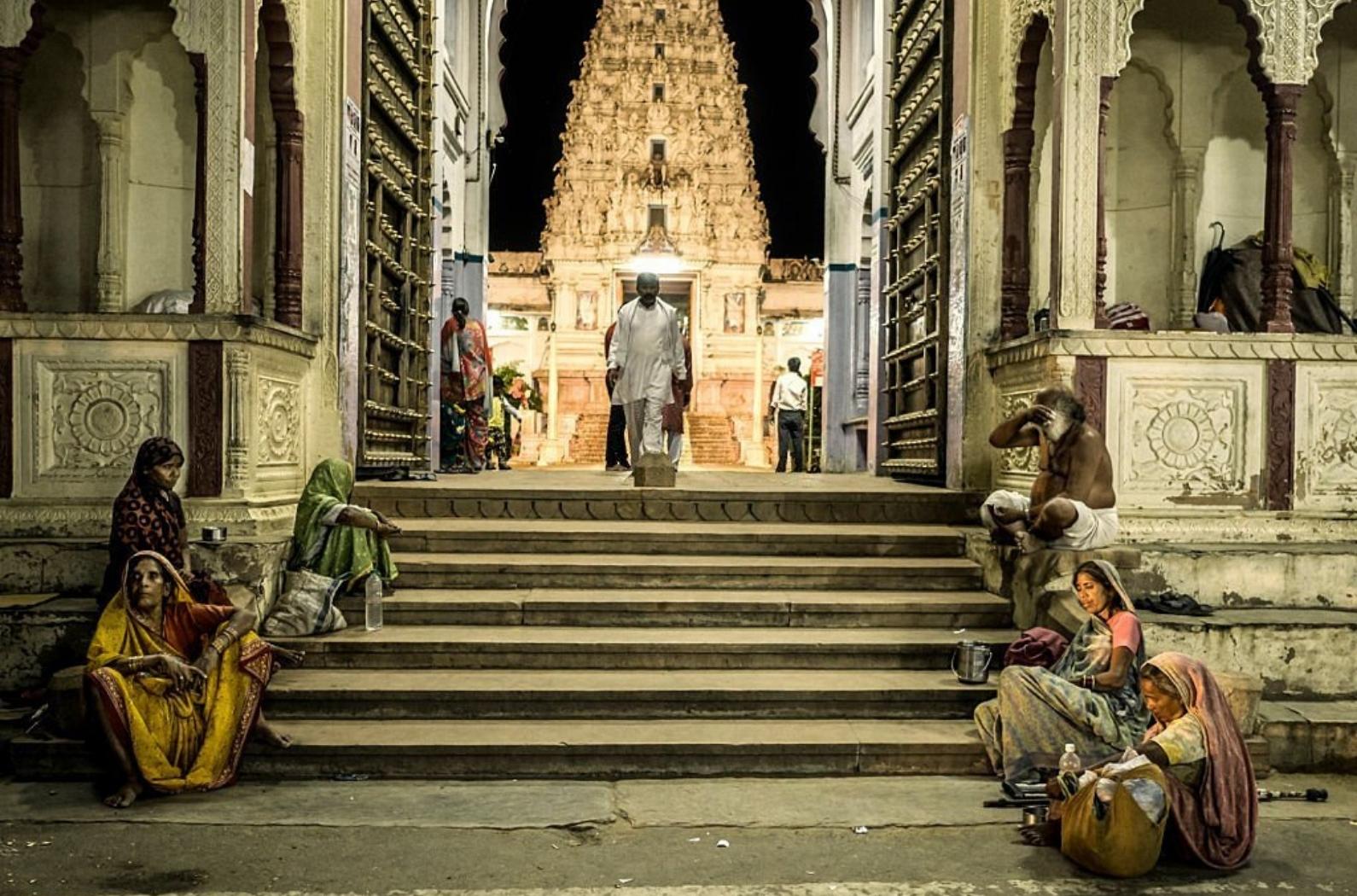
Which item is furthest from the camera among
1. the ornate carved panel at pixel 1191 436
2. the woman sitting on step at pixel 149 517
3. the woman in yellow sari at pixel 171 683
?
the ornate carved panel at pixel 1191 436

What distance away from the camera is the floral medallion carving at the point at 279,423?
654cm

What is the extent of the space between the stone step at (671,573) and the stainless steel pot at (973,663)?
112 cm

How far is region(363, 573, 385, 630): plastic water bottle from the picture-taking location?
19.8ft

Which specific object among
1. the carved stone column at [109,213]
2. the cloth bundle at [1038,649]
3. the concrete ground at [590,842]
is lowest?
the concrete ground at [590,842]

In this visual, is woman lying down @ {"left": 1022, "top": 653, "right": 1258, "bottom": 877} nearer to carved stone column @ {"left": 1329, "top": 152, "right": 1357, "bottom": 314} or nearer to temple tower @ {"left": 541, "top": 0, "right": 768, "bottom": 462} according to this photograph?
carved stone column @ {"left": 1329, "top": 152, "right": 1357, "bottom": 314}

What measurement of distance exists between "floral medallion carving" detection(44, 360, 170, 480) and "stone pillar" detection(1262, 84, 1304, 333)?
20.7ft

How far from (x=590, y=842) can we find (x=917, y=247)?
6.85 m

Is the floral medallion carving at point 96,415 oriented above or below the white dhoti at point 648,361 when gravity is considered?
below

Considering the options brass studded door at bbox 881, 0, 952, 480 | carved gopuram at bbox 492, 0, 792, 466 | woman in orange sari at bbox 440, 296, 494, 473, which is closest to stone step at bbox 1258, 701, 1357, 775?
brass studded door at bbox 881, 0, 952, 480

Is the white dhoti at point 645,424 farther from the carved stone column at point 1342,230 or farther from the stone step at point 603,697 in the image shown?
the carved stone column at point 1342,230

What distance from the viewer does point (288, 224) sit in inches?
292

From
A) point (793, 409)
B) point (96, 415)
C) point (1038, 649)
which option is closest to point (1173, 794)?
point (1038, 649)

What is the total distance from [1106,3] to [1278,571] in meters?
3.41

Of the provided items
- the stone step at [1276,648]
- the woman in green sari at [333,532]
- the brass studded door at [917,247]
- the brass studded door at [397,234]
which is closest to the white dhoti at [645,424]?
the brass studded door at [397,234]
